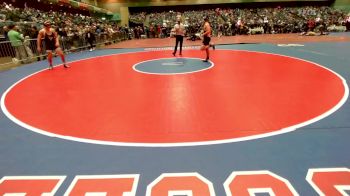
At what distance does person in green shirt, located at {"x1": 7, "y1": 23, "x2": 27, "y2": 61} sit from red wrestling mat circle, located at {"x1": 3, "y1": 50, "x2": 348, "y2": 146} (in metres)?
4.40

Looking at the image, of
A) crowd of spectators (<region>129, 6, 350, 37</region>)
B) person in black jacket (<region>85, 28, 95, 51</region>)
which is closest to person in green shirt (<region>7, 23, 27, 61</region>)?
person in black jacket (<region>85, 28, 95, 51</region>)

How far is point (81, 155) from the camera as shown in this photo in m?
3.53

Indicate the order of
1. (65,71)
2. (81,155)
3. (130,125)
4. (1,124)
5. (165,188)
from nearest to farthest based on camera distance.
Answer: (165,188)
(81,155)
(130,125)
(1,124)
(65,71)

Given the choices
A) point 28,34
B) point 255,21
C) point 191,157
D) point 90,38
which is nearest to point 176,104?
point 191,157

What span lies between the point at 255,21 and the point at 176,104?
27.8 metres

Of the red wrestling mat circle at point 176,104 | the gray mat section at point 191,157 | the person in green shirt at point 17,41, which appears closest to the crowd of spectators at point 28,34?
the person in green shirt at point 17,41

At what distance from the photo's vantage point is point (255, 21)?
3020 centimetres

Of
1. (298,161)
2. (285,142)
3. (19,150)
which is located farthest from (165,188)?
(19,150)

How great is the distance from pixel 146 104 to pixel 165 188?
114 inches

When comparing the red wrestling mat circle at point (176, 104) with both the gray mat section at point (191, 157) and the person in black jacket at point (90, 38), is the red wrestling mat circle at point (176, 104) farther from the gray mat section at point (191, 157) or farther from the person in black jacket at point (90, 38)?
the person in black jacket at point (90, 38)

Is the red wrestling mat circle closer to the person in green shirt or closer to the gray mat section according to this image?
the gray mat section

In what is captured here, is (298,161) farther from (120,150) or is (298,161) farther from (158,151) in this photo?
Result: (120,150)

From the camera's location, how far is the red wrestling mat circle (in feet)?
13.6

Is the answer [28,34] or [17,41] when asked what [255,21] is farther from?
[17,41]
